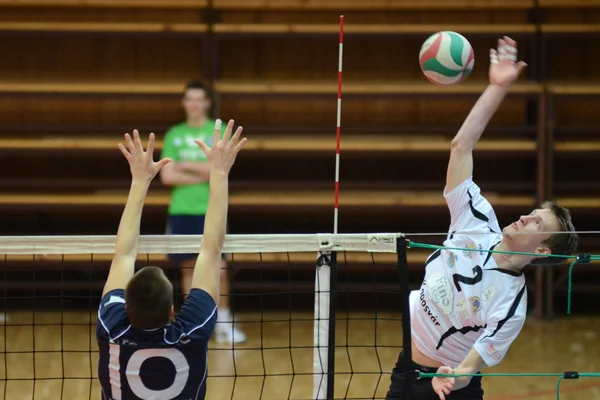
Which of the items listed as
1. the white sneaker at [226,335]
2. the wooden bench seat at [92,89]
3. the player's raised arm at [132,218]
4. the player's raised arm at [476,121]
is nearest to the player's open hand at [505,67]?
the player's raised arm at [476,121]

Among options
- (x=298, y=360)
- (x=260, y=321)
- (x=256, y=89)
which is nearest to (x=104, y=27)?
(x=256, y=89)

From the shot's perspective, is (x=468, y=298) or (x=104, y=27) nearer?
(x=468, y=298)

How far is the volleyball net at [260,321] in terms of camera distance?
3480 millimetres

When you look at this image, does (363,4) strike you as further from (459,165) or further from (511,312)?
(511,312)

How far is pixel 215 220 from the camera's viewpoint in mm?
2807

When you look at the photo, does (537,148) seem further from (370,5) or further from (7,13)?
(7,13)

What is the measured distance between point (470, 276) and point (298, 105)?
4.86 m

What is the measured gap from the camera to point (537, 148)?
7.29 meters

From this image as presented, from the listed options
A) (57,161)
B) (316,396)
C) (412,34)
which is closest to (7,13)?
(57,161)

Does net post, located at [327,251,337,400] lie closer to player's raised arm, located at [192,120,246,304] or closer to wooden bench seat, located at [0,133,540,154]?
player's raised arm, located at [192,120,246,304]

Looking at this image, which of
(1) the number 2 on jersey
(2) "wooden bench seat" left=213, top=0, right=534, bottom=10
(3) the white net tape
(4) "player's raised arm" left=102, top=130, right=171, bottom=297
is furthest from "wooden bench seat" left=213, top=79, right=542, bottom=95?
(4) "player's raised arm" left=102, top=130, right=171, bottom=297

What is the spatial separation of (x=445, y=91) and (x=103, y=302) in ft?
17.0

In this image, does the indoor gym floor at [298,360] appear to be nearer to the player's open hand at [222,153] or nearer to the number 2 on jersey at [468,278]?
the number 2 on jersey at [468,278]

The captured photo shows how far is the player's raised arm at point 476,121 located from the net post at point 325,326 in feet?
1.87
